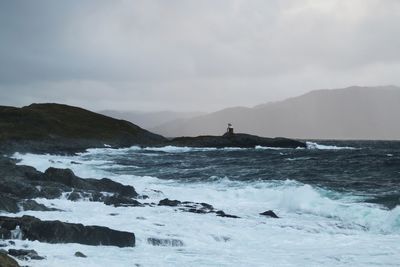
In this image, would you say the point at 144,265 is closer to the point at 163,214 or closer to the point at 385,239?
the point at 163,214

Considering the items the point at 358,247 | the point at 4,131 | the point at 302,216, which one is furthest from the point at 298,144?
the point at 358,247

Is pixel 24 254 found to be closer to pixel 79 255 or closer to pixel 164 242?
pixel 79 255

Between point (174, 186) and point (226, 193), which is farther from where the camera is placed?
point (174, 186)

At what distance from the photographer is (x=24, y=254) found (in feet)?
41.2

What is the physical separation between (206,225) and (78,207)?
580cm

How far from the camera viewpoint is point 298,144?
97.0 metres

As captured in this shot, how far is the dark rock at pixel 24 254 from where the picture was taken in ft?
40.4

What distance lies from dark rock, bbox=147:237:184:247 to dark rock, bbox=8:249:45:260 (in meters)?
A: 3.90

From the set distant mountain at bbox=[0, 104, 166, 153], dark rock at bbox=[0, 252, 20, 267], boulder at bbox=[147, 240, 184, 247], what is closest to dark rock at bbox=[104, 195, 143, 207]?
boulder at bbox=[147, 240, 184, 247]

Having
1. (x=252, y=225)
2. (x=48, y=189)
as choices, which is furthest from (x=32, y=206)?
(x=252, y=225)

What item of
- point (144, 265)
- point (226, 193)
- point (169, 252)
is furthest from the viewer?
point (226, 193)

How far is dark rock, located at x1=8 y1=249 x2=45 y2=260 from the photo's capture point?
12328 mm

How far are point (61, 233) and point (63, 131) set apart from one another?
72.7m

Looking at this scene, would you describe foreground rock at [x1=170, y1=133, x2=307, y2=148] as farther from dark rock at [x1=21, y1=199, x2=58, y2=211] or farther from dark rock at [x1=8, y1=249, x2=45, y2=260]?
dark rock at [x1=8, y1=249, x2=45, y2=260]
